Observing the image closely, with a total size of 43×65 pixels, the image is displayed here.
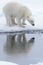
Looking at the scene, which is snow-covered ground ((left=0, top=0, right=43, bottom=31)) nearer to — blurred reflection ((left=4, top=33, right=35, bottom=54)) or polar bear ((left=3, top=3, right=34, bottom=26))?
polar bear ((left=3, top=3, right=34, bottom=26))

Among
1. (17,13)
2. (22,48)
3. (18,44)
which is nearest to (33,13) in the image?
(17,13)

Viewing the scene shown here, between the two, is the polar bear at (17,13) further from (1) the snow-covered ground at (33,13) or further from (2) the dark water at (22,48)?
(2) the dark water at (22,48)

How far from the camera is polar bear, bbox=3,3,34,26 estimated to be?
2473mm

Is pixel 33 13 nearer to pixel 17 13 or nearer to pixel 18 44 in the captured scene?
pixel 17 13

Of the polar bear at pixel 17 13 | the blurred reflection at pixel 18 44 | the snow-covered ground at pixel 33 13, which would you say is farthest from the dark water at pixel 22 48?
the polar bear at pixel 17 13

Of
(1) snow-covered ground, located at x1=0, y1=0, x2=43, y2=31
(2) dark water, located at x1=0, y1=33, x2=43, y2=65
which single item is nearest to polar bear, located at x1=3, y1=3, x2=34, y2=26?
(1) snow-covered ground, located at x1=0, y1=0, x2=43, y2=31

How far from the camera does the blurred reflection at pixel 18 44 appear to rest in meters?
1.76

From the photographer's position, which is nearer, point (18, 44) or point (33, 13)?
point (18, 44)

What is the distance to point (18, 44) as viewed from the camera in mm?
1903

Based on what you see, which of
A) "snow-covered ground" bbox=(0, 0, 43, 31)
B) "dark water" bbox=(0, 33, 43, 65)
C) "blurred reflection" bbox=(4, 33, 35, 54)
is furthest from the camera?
"snow-covered ground" bbox=(0, 0, 43, 31)

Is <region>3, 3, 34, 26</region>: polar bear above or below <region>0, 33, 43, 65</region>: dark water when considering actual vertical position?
above

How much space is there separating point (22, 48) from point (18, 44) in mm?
118

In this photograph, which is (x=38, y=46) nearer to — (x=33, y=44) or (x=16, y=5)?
(x=33, y=44)

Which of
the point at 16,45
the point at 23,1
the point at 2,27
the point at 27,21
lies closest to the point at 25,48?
the point at 16,45
